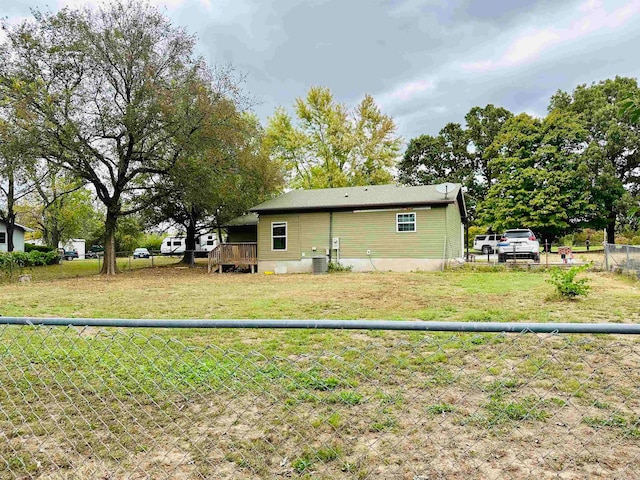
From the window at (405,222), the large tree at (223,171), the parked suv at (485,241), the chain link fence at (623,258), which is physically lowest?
the chain link fence at (623,258)

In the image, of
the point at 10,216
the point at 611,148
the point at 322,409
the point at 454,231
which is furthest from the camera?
the point at 611,148

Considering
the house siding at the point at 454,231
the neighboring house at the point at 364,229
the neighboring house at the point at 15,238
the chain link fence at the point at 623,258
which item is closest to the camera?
the chain link fence at the point at 623,258

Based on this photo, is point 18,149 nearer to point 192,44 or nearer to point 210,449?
point 192,44

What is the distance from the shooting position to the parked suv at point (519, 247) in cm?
1669

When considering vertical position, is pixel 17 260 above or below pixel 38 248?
below

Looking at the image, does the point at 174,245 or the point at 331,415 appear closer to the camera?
the point at 331,415

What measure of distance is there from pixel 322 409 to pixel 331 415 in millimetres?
125

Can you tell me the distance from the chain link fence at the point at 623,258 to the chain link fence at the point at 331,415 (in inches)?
324

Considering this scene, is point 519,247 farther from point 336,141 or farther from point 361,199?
→ point 336,141

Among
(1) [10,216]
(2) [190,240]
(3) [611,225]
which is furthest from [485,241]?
(1) [10,216]

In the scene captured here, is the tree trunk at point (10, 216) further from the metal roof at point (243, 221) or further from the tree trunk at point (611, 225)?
the tree trunk at point (611, 225)

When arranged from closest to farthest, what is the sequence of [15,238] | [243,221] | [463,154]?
1. [243,221]
2. [15,238]
3. [463,154]

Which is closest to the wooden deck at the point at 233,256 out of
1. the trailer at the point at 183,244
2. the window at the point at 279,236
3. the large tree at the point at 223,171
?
the window at the point at 279,236

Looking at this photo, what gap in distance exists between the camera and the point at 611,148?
87.1 ft
